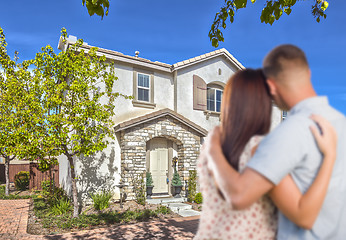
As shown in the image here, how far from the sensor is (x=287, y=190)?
1210 millimetres

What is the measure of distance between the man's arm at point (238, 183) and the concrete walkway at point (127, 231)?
235 inches

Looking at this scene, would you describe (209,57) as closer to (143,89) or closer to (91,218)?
(143,89)

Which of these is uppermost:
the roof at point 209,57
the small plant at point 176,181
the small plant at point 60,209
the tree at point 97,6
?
the roof at point 209,57

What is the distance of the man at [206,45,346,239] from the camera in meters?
1.18

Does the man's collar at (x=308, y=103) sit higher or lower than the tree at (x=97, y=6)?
lower

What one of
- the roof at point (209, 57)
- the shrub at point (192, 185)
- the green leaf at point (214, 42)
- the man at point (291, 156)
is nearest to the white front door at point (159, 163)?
the shrub at point (192, 185)

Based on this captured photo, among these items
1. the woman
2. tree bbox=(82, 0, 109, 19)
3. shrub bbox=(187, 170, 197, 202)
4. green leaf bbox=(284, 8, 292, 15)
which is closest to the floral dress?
the woman

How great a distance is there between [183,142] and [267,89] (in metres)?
10.4

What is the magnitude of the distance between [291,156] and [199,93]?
39.5ft

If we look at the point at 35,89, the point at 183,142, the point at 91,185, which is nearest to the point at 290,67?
the point at 35,89

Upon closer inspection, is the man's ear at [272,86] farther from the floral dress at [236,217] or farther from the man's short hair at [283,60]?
the floral dress at [236,217]

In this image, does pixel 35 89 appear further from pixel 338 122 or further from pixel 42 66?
pixel 338 122

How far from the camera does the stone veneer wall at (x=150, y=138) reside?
1045 cm

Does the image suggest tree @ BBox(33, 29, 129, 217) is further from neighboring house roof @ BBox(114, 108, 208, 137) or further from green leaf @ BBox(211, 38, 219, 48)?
green leaf @ BBox(211, 38, 219, 48)
